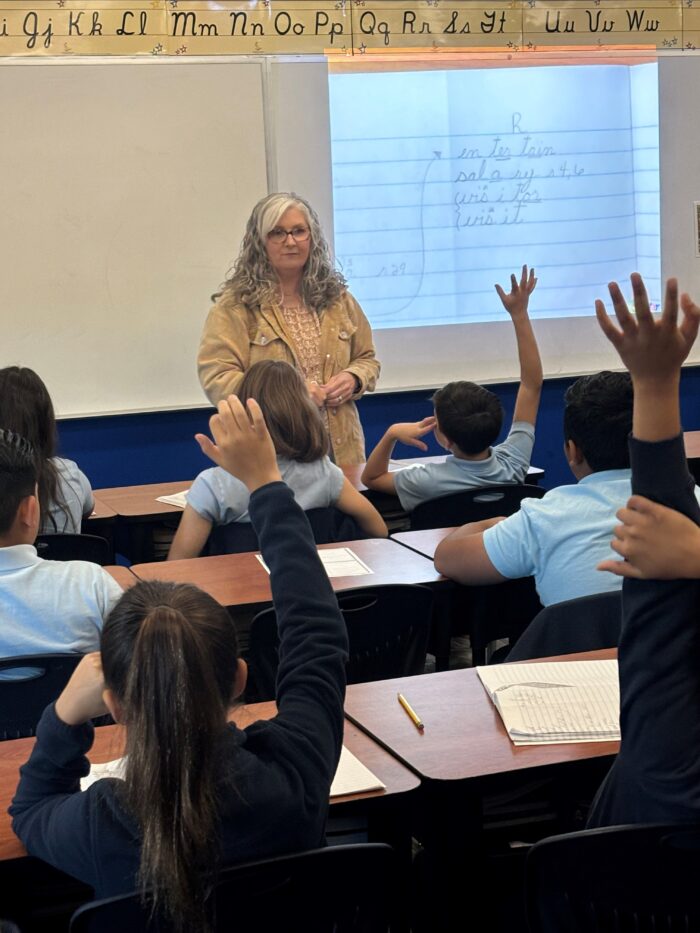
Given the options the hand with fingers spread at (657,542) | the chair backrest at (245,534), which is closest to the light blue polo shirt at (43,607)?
the chair backrest at (245,534)

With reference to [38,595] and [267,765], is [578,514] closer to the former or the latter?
[38,595]

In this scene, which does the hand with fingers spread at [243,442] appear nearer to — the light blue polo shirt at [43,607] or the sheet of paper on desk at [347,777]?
the sheet of paper on desk at [347,777]

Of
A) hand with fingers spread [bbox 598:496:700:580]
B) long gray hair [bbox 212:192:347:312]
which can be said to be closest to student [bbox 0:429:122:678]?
hand with fingers spread [bbox 598:496:700:580]

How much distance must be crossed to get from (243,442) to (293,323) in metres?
2.99

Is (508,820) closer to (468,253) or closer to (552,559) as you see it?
(552,559)

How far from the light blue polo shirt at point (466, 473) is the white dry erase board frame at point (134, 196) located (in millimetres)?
1684

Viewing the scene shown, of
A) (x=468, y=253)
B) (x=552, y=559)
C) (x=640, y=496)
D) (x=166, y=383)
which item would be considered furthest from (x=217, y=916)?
(x=468, y=253)

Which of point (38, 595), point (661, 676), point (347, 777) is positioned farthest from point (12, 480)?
point (661, 676)

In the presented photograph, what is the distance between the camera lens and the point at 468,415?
11.8 ft

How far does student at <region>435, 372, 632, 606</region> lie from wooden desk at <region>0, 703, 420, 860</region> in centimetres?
83

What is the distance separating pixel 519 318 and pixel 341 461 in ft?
3.20

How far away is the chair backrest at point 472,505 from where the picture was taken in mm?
3582

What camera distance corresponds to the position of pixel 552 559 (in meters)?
2.64

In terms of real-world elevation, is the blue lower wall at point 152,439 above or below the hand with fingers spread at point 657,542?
below
